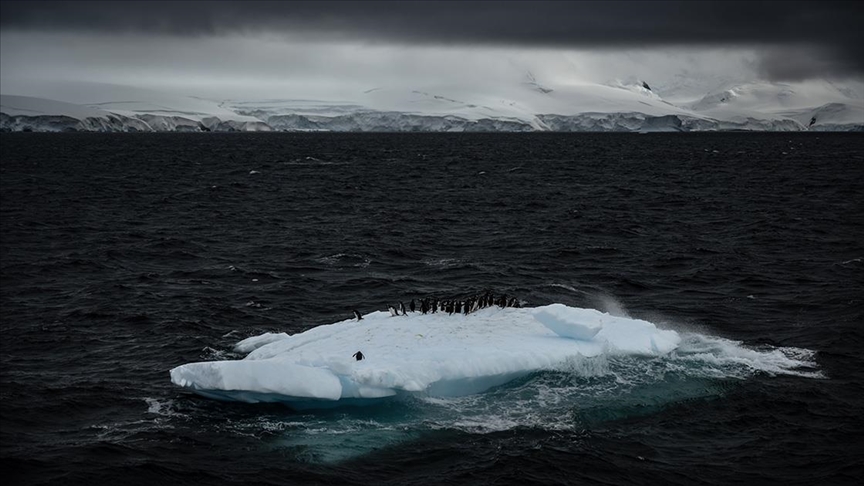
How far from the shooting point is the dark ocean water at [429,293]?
18.8 metres

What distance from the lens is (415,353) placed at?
22.5m

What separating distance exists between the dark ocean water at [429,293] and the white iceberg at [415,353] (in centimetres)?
57

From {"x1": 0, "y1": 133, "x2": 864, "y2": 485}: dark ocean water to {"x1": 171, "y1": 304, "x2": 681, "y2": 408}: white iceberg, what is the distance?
1.88 feet

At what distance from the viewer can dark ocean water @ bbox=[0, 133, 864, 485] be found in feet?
61.6

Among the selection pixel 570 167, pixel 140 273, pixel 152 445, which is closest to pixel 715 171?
pixel 570 167

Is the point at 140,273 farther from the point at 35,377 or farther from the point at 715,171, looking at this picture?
the point at 715,171

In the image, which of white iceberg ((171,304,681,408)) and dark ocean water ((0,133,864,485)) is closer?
dark ocean water ((0,133,864,485))

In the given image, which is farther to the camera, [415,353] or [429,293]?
[429,293]

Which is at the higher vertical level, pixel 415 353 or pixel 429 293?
pixel 415 353

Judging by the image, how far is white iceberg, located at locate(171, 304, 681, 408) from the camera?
20.8m

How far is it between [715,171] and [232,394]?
77.2 metres

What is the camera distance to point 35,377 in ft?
78.0

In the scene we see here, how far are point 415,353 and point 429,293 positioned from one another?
1124cm

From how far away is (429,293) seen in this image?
33.7 m
